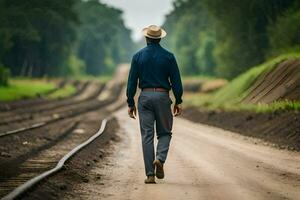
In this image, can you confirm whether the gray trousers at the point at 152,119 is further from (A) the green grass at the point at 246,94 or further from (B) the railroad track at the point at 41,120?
(A) the green grass at the point at 246,94

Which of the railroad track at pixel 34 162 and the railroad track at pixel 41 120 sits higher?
the railroad track at pixel 34 162

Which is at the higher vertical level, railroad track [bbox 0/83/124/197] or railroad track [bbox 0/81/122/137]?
railroad track [bbox 0/83/124/197]

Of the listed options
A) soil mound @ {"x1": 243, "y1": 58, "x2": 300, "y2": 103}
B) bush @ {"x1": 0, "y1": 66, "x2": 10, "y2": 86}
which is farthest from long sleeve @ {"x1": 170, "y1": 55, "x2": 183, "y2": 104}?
bush @ {"x1": 0, "y1": 66, "x2": 10, "y2": 86}

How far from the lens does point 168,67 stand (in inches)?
417

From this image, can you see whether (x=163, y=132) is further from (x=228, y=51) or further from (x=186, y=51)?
(x=186, y=51)

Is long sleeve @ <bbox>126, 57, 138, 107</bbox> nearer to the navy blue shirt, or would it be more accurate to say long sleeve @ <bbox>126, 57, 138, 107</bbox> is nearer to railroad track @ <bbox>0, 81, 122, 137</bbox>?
the navy blue shirt

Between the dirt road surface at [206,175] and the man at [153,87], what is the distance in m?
0.61

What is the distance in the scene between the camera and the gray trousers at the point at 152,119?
10.5 metres

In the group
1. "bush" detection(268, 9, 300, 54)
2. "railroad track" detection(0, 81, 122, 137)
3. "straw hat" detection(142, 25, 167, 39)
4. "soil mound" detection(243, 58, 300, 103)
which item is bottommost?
"railroad track" detection(0, 81, 122, 137)

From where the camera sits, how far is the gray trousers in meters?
10.5

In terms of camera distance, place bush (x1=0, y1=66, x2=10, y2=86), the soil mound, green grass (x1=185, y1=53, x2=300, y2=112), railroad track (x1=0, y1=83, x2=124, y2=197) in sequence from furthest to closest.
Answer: bush (x1=0, y1=66, x2=10, y2=86) < the soil mound < green grass (x1=185, y1=53, x2=300, y2=112) < railroad track (x1=0, y1=83, x2=124, y2=197)

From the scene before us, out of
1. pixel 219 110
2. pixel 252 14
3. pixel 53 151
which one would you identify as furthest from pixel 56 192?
pixel 252 14

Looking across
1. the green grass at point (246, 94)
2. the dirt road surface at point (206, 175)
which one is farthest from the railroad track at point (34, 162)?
the green grass at point (246, 94)

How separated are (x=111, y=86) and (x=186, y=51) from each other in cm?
1115
